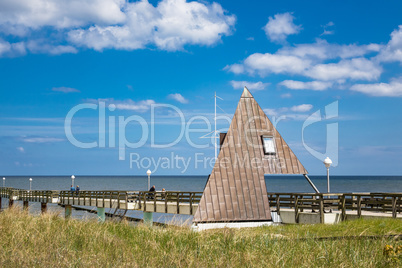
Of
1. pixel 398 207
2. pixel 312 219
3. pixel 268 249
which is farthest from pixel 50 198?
pixel 268 249

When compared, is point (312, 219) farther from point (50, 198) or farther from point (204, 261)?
point (50, 198)

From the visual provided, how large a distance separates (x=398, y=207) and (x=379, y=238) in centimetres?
935

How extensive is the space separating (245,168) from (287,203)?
8.68ft

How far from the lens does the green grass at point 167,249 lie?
26.4 feet

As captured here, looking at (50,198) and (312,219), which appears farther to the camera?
(50,198)

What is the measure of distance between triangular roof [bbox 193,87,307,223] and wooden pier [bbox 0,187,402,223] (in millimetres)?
1399

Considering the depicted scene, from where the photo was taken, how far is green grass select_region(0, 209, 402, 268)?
317 inches

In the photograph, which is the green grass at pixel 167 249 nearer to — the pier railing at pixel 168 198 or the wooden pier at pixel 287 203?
the wooden pier at pixel 287 203

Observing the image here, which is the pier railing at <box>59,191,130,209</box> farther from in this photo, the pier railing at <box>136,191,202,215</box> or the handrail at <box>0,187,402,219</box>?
the pier railing at <box>136,191,202,215</box>

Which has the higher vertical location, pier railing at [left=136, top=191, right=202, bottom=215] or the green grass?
the green grass

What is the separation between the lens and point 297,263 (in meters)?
8.29

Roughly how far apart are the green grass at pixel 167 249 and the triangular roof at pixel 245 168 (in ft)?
27.0

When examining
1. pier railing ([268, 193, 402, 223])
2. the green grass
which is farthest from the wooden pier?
the green grass

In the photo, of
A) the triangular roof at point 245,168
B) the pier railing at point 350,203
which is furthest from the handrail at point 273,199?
the triangular roof at point 245,168
